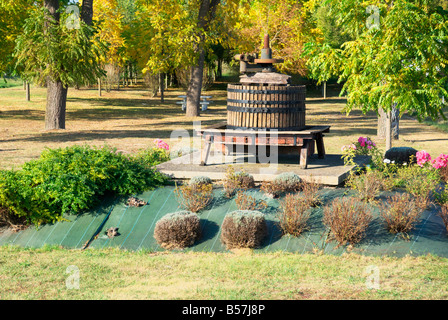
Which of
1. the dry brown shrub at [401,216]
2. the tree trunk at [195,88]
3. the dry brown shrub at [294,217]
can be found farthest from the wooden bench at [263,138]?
the tree trunk at [195,88]

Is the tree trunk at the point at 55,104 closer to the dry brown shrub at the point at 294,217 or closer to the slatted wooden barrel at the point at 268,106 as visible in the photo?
the slatted wooden barrel at the point at 268,106

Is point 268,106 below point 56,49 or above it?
below

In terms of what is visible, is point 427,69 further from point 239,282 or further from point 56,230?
point 56,230

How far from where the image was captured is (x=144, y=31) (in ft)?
119

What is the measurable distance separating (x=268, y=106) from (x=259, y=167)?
1215mm

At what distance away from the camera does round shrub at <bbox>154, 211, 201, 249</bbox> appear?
8.31 m

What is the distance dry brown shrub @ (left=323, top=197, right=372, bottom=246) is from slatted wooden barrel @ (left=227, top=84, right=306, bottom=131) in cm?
300

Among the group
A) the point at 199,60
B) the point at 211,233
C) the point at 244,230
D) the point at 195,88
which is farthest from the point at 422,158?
the point at 199,60

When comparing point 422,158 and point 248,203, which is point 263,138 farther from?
point 422,158

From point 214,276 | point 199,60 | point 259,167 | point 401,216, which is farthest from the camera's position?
point 199,60

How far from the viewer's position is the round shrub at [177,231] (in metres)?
8.31

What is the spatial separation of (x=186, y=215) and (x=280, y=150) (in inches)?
154

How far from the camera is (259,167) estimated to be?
1071 centimetres

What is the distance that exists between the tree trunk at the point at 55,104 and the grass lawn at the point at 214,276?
14.8 m
